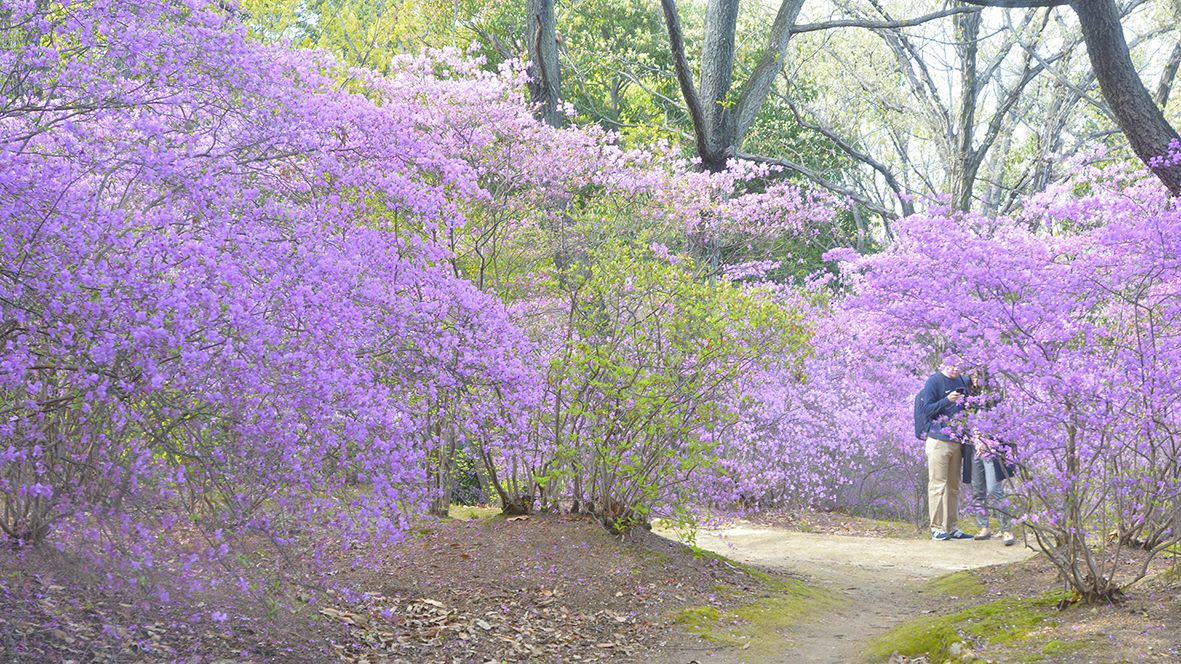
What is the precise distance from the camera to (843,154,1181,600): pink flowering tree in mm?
5016

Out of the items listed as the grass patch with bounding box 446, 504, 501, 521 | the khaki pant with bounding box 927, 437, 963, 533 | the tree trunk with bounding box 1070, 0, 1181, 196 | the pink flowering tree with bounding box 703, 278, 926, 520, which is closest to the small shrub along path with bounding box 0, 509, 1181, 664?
the grass patch with bounding box 446, 504, 501, 521

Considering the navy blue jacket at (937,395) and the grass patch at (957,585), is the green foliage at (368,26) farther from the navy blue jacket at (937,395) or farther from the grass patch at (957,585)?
the grass patch at (957,585)

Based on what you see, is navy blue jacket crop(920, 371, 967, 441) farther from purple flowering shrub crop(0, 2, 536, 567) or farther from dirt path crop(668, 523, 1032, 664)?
purple flowering shrub crop(0, 2, 536, 567)

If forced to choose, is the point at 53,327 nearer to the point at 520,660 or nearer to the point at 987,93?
the point at 520,660

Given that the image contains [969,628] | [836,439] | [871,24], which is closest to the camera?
[969,628]

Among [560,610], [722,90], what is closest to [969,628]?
[560,610]

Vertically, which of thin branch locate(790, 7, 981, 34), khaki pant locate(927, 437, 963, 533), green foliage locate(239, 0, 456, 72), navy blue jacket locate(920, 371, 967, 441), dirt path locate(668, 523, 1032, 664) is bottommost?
dirt path locate(668, 523, 1032, 664)

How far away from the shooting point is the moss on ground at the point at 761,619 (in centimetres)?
552

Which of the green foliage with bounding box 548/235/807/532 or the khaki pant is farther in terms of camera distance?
the khaki pant

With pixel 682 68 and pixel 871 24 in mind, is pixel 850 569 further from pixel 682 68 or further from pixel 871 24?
pixel 871 24

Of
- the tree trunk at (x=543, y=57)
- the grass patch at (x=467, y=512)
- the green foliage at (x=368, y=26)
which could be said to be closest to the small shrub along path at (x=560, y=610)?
the grass patch at (x=467, y=512)

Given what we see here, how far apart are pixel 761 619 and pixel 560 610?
1328 millimetres

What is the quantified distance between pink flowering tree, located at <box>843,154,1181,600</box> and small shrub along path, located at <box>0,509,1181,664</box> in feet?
1.97

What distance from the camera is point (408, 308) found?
14.0 feet
